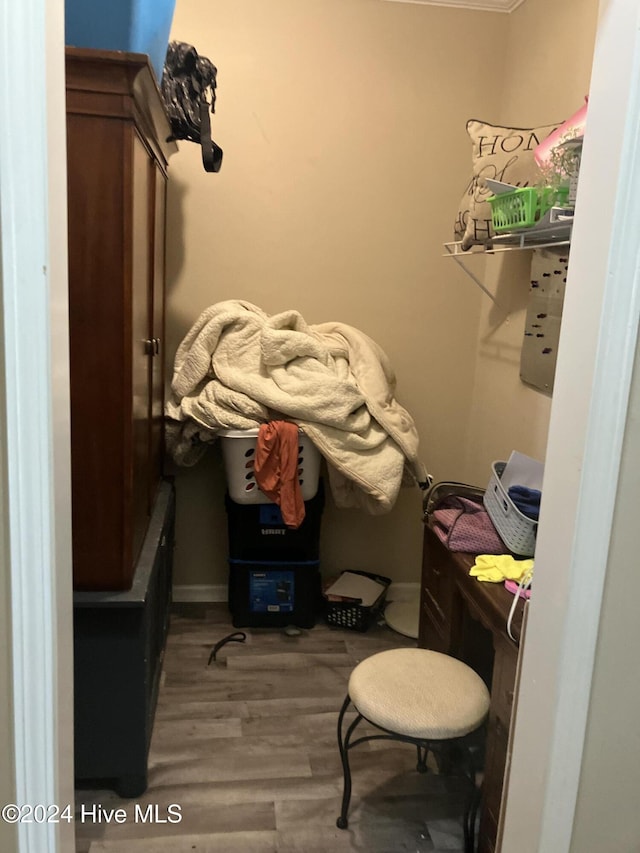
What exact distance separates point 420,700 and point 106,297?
1267 millimetres

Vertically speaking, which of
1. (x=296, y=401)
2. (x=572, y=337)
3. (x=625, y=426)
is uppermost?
(x=572, y=337)

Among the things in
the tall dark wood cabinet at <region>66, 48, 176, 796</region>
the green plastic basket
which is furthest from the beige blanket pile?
the green plastic basket

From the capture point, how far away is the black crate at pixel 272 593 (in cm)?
296

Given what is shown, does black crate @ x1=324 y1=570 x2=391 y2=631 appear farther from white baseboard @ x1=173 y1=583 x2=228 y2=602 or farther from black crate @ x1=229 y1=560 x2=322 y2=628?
white baseboard @ x1=173 y1=583 x2=228 y2=602

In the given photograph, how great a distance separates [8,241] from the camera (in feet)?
3.11

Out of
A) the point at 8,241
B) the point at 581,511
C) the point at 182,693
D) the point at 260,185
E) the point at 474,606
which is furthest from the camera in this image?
the point at 260,185

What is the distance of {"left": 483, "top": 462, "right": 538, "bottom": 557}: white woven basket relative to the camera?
1.96 metres

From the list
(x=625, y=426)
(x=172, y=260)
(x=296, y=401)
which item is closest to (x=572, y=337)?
(x=625, y=426)

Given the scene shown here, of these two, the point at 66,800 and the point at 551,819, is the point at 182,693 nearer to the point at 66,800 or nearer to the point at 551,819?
the point at 66,800

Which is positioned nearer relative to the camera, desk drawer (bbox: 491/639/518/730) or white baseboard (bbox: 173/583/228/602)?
desk drawer (bbox: 491/639/518/730)

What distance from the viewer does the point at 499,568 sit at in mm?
1914

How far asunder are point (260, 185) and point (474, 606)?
1.94 meters

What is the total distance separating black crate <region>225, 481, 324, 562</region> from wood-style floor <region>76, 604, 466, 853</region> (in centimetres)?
38

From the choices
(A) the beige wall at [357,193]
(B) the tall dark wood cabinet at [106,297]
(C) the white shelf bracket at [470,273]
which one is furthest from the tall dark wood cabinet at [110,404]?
(C) the white shelf bracket at [470,273]
